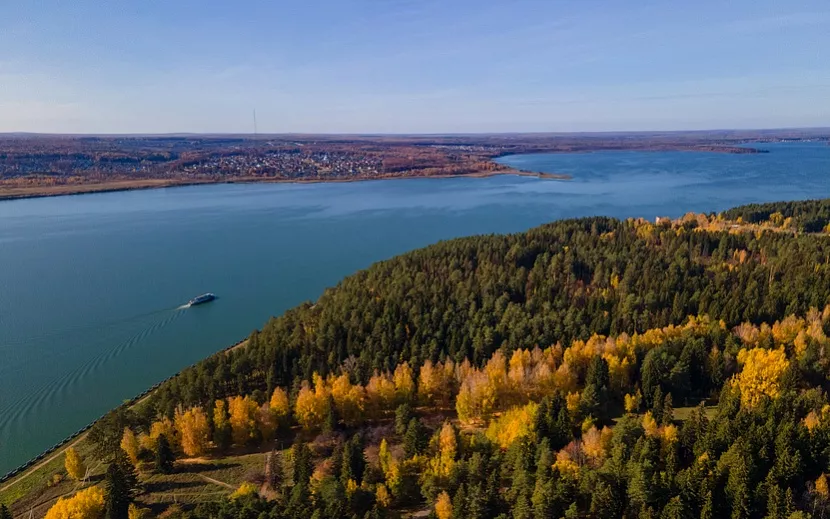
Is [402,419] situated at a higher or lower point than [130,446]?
higher

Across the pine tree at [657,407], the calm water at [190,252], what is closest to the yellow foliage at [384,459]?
the pine tree at [657,407]

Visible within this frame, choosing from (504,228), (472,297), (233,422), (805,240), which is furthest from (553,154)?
(233,422)

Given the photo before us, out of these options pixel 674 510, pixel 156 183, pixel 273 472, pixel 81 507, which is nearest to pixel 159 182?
pixel 156 183

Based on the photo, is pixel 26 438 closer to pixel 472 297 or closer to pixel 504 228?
pixel 472 297

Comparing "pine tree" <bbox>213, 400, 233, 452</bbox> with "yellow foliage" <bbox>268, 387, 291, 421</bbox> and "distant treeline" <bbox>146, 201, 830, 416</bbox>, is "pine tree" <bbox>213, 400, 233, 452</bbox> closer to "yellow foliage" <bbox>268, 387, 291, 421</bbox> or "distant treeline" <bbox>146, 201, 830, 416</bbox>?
"yellow foliage" <bbox>268, 387, 291, 421</bbox>

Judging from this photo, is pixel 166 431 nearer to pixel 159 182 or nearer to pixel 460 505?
pixel 460 505

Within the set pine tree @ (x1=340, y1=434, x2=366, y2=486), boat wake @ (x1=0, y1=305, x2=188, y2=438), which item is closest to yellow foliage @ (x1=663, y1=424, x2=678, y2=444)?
pine tree @ (x1=340, y1=434, x2=366, y2=486)
